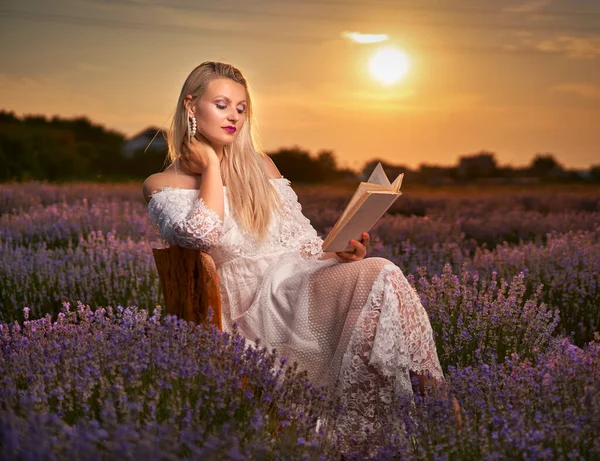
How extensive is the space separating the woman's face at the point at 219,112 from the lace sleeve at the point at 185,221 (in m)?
0.30

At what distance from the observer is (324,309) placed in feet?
10.7

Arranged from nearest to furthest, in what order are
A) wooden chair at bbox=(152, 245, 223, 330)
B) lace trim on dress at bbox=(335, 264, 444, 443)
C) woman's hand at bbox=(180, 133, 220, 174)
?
lace trim on dress at bbox=(335, 264, 444, 443), wooden chair at bbox=(152, 245, 223, 330), woman's hand at bbox=(180, 133, 220, 174)

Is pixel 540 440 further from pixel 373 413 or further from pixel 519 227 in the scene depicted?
pixel 519 227

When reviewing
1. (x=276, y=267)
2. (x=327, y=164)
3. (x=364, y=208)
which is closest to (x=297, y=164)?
(x=327, y=164)

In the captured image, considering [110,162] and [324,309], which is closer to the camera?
[324,309]

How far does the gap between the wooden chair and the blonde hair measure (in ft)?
1.21

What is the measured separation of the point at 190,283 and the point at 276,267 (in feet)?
1.40

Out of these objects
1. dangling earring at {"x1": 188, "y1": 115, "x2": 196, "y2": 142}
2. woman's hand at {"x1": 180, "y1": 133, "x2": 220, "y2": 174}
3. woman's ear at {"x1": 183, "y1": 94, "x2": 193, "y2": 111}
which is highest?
woman's ear at {"x1": 183, "y1": 94, "x2": 193, "y2": 111}

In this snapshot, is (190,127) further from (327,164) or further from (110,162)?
(110,162)

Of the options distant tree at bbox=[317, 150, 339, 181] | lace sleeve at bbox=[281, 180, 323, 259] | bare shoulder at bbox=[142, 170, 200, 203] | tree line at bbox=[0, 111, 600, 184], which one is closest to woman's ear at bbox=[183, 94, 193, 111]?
bare shoulder at bbox=[142, 170, 200, 203]

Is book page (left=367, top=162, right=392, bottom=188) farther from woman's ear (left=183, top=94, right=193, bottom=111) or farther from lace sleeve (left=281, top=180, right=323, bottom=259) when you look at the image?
woman's ear (left=183, top=94, right=193, bottom=111)

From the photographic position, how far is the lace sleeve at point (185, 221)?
3262 millimetres

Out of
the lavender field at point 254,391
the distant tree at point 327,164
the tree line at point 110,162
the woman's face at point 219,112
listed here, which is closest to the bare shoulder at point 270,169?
the woman's face at point 219,112

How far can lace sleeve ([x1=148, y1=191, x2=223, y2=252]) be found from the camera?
3.26 m
